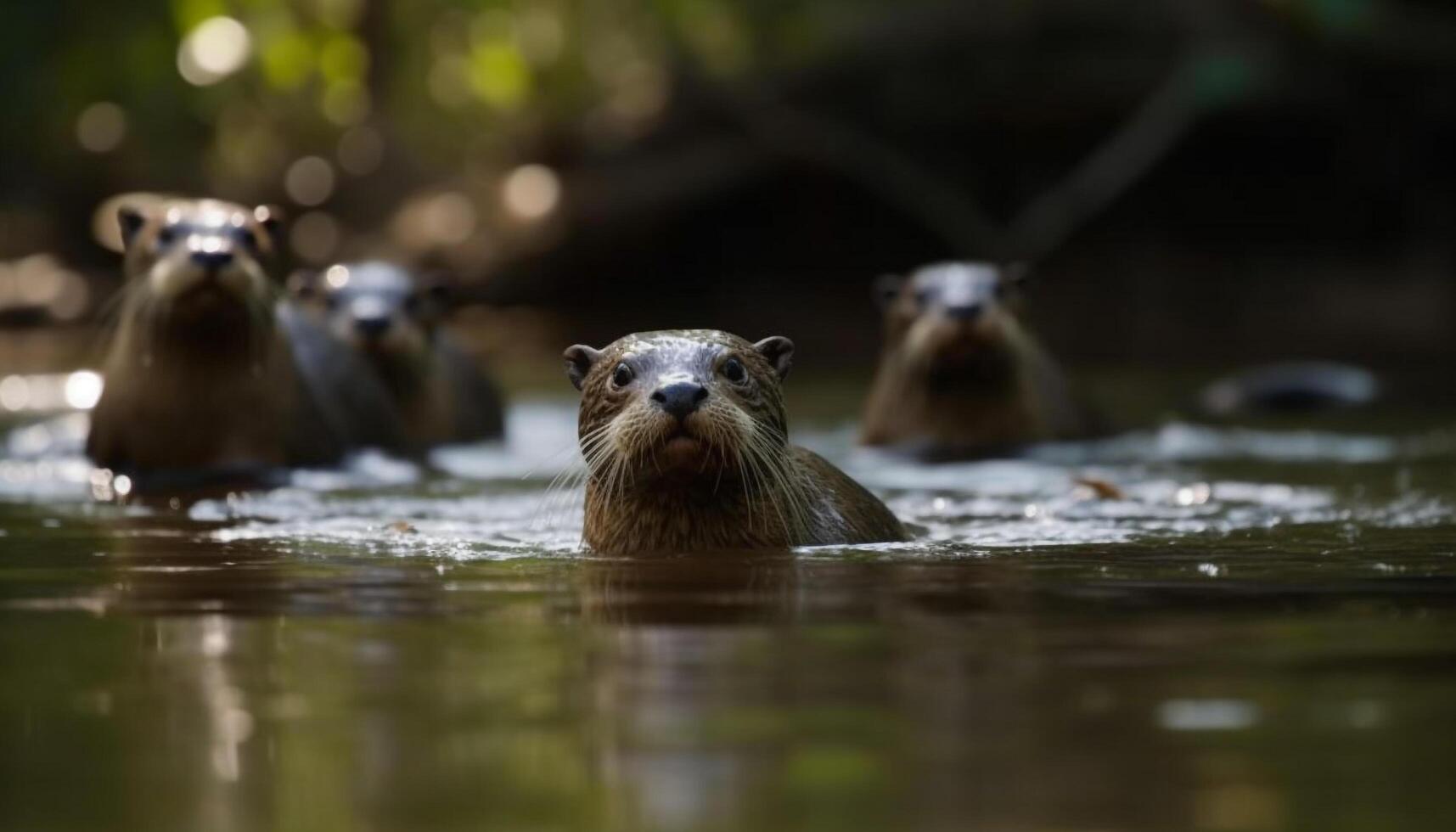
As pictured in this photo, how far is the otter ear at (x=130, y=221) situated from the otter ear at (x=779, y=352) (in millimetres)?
3676

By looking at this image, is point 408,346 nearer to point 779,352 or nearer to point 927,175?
point 779,352

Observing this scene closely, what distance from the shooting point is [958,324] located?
420 inches

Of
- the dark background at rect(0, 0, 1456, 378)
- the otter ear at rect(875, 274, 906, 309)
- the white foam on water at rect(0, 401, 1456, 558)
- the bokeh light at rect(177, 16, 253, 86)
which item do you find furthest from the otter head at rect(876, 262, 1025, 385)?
the bokeh light at rect(177, 16, 253, 86)

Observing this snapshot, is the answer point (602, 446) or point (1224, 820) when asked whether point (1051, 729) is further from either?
point (602, 446)

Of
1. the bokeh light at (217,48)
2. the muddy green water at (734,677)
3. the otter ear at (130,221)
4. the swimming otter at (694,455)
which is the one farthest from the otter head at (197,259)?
the bokeh light at (217,48)

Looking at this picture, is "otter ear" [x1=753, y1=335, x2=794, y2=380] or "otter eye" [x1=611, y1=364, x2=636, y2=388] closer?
"otter eye" [x1=611, y1=364, x2=636, y2=388]

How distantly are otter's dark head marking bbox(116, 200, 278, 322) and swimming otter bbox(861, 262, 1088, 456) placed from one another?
2752 millimetres

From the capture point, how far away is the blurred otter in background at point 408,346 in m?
12.1

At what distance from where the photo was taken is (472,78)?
31094 millimetres

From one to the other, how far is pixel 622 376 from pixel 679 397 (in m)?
0.50

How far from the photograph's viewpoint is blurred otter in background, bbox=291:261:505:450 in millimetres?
12055

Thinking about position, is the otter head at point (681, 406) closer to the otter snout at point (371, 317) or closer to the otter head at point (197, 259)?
the otter head at point (197, 259)

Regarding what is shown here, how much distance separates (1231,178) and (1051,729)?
19267 mm

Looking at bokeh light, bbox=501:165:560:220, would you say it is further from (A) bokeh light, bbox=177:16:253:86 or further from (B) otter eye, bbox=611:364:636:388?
(B) otter eye, bbox=611:364:636:388
